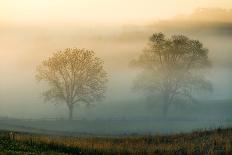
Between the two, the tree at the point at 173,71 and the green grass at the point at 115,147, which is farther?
the tree at the point at 173,71

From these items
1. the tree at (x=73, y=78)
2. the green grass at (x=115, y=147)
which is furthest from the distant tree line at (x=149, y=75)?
the green grass at (x=115, y=147)

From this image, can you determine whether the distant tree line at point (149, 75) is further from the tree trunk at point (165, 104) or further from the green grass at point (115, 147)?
the green grass at point (115, 147)

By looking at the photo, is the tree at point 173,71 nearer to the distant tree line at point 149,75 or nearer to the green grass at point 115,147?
the distant tree line at point 149,75

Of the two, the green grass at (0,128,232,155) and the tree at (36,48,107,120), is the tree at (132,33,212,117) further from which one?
the green grass at (0,128,232,155)

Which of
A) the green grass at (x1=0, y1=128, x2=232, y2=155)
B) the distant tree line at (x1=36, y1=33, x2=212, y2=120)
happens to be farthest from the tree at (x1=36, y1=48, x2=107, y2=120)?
→ the green grass at (x1=0, y1=128, x2=232, y2=155)

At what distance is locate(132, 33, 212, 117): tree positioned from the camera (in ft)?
338

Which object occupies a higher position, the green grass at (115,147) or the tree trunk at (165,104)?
the tree trunk at (165,104)

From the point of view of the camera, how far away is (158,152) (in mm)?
42094

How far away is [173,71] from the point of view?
4124 inches

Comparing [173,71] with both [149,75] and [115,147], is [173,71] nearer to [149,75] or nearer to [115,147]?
[149,75]

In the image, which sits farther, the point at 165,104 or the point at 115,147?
the point at 165,104

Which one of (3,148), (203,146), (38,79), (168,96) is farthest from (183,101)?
(3,148)

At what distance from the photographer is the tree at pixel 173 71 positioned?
102875 mm

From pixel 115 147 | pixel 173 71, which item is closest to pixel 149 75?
pixel 173 71
